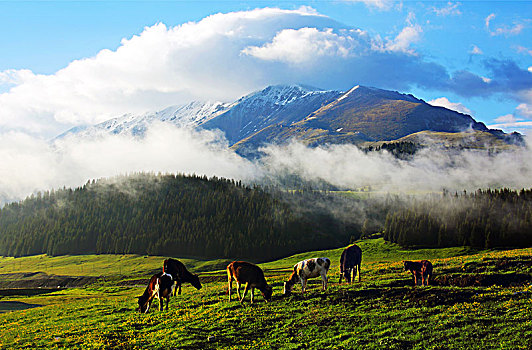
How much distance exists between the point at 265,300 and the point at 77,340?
15.2 m

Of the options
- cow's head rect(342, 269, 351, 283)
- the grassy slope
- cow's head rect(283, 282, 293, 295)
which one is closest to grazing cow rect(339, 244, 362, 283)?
cow's head rect(342, 269, 351, 283)

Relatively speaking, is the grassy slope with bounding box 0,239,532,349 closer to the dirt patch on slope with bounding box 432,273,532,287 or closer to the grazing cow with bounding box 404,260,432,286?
the dirt patch on slope with bounding box 432,273,532,287

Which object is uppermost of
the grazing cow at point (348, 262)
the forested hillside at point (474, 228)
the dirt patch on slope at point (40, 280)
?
the grazing cow at point (348, 262)

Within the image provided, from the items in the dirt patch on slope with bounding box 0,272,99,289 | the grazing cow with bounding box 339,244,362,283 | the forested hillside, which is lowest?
the dirt patch on slope with bounding box 0,272,99,289

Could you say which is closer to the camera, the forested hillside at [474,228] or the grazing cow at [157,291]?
the grazing cow at [157,291]

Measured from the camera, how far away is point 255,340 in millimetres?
24203

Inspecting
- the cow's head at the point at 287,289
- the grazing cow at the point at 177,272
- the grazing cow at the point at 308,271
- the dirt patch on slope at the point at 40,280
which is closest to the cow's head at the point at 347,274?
the grazing cow at the point at 308,271

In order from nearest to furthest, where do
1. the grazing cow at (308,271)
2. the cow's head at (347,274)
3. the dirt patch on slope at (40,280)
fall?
the grazing cow at (308,271) < the cow's head at (347,274) < the dirt patch on slope at (40,280)

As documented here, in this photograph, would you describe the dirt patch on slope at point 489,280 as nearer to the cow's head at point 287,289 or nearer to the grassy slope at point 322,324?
the grassy slope at point 322,324

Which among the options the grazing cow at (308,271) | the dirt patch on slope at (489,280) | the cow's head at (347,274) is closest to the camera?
the grazing cow at (308,271)

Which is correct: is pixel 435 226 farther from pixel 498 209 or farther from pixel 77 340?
pixel 77 340

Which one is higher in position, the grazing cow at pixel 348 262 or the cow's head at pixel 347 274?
the grazing cow at pixel 348 262

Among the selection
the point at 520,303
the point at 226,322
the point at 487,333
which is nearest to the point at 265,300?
the point at 226,322

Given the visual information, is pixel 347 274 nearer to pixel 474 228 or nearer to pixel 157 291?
pixel 157 291
